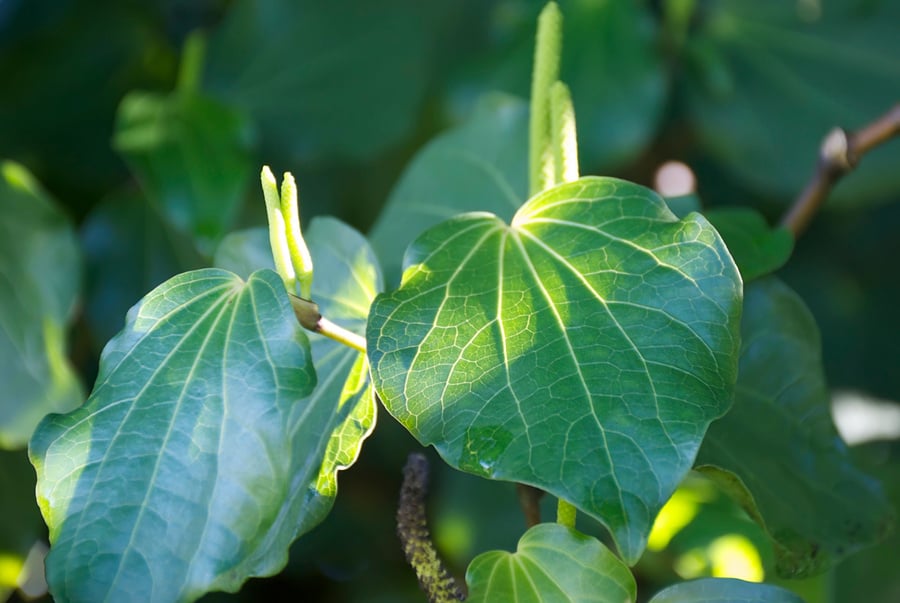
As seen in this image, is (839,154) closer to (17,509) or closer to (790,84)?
(790,84)

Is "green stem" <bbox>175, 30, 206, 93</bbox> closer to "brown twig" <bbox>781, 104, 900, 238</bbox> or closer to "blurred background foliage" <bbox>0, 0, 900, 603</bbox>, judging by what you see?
"blurred background foliage" <bbox>0, 0, 900, 603</bbox>

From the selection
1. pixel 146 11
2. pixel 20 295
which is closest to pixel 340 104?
pixel 146 11

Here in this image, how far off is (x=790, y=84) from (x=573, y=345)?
789mm

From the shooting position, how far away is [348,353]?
1.67 feet

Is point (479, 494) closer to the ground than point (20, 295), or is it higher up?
closer to the ground

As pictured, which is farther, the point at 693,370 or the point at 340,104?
the point at 340,104

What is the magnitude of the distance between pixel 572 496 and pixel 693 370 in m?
0.08

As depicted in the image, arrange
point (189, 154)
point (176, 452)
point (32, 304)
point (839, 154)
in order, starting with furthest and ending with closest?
point (189, 154) → point (32, 304) → point (839, 154) → point (176, 452)

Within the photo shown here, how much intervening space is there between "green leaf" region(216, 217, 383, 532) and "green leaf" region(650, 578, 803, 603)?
0.57 feet

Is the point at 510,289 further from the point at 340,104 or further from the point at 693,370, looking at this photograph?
the point at 340,104

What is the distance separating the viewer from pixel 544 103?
1.76ft

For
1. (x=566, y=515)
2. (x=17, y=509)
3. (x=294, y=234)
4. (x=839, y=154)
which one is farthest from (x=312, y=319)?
(x=17, y=509)

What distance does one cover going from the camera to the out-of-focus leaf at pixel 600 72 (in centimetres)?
98

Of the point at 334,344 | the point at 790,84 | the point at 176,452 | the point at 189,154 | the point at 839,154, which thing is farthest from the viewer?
the point at 790,84
